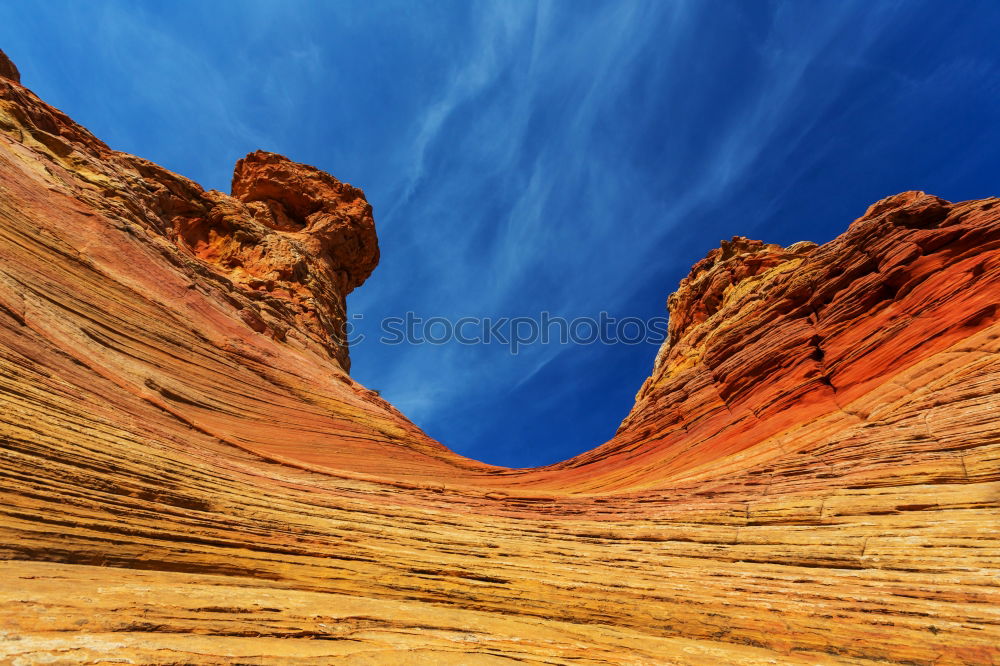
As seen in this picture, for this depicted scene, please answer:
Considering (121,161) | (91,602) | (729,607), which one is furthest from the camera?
(121,161)

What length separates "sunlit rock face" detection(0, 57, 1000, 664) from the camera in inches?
248

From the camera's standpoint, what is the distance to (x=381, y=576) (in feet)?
26.9

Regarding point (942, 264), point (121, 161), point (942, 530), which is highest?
point (121, 161)

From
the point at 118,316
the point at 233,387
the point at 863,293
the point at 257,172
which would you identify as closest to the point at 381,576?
the point at 233,387

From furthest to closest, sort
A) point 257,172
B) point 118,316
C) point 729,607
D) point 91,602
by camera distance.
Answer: point 257,172, point 118,316, point 729,607, point 91,602

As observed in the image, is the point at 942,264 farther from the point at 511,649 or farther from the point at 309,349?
the point at 309,349

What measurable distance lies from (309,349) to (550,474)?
1682 centimetres

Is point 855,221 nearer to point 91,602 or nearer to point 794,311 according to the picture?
point 794,311

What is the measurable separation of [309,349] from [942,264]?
1159 inches

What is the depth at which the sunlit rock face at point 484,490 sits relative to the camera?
6.31 m

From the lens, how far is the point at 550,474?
20406mm

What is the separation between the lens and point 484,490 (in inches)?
596

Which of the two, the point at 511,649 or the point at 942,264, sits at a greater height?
the point at 942,264

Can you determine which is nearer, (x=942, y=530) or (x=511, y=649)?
(x=511, y=649)
